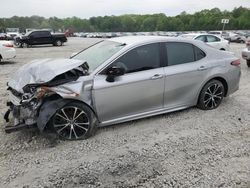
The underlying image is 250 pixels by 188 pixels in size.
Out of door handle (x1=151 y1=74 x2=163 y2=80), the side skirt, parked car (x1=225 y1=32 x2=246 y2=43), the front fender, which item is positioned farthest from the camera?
parked car (x1=225 y1=32 x2=246 y2=43)

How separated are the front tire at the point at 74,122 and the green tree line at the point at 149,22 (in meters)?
92.5

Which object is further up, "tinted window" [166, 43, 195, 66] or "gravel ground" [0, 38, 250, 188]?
"tinted window" [166, 43, 195, 66]

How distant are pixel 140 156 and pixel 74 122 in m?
1.19

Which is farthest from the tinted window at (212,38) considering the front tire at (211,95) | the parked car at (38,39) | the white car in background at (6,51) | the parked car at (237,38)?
the parked car at (237,38)

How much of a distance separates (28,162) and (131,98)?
1.95 m

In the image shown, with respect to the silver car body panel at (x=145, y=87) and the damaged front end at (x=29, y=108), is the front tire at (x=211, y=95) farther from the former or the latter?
the damaged front end at (x=29, y=108)

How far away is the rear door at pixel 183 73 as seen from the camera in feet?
18.8

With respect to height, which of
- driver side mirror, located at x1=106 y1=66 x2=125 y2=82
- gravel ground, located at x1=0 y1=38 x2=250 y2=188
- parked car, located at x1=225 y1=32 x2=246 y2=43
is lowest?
parked car, located at x1=225 y1=32 x2=246 y2=43

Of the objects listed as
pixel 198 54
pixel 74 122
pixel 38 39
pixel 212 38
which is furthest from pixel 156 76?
pixel 38 39

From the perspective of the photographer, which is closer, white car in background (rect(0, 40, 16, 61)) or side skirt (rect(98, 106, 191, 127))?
side skirt (rect(98, 106, 191, 127))

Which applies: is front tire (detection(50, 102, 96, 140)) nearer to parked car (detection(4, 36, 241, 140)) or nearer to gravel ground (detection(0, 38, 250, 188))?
parked car (detection(4, 36, 241, 140))


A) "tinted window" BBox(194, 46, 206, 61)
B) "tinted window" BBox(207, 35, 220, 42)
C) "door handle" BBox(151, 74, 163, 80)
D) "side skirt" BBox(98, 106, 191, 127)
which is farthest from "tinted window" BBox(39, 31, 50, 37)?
"door handle" BBox(151, 74, 163, 80)

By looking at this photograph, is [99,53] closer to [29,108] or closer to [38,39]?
[29,108]

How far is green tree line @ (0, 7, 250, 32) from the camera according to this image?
314ft
